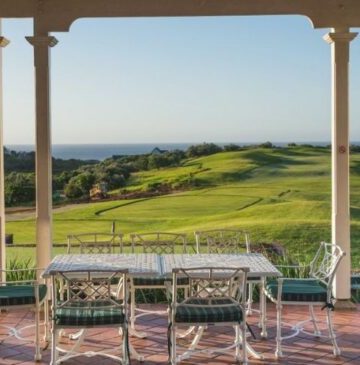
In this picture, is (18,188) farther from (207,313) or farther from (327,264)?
(207,313)

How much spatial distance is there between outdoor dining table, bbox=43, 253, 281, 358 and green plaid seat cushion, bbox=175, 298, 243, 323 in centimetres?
42

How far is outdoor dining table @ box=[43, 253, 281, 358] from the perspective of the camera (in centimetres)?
457

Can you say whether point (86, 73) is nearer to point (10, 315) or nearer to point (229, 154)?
point (229, 154)

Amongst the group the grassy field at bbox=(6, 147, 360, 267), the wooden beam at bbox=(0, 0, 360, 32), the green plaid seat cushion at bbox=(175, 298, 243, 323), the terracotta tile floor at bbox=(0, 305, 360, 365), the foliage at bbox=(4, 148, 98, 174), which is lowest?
the terracotta tile floor at bbox=(0, 305, 360, 365)

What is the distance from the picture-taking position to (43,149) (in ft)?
19.5

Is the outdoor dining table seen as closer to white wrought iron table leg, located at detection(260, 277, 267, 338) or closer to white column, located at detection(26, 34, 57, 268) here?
white wrought iron table leg, located at detection(260, 277, 267, 338)

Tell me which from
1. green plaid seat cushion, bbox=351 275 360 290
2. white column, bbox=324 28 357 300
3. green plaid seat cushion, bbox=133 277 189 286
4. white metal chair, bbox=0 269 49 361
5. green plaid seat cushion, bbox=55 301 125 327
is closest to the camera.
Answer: green plaid seat cushion, bbox=55 301 125 327

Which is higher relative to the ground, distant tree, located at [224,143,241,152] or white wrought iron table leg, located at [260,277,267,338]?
distant tree, located at [224,143,241,152]

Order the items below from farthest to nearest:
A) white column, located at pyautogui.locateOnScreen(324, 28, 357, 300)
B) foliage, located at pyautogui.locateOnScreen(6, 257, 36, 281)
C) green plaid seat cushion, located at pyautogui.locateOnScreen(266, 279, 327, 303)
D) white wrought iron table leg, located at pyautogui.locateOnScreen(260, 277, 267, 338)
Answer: foliage, located at pyautogui.locateOnScreen(6, 257, 36, 281) < white column, located at pyautogui.locateOnScreen(324, 28, 357, 300) < white wrought iron table leg, located at pyautogui.locateOnScreen(260, 277, 267, 338) < green plaid seat cushion, located at pyautogui.locateOnScreen(266, 279, 327, 303)

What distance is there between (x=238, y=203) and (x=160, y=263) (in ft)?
10.2

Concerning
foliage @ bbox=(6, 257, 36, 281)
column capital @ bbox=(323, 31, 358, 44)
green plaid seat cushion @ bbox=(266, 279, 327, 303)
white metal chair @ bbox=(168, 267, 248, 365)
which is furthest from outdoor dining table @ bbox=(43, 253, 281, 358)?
column capital @ bbox=(323, 31, 358, 44)

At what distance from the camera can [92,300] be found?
412 cm

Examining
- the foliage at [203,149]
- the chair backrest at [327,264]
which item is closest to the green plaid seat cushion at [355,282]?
the chair backrest at [327,264]

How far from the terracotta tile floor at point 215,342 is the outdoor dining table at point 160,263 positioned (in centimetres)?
18
